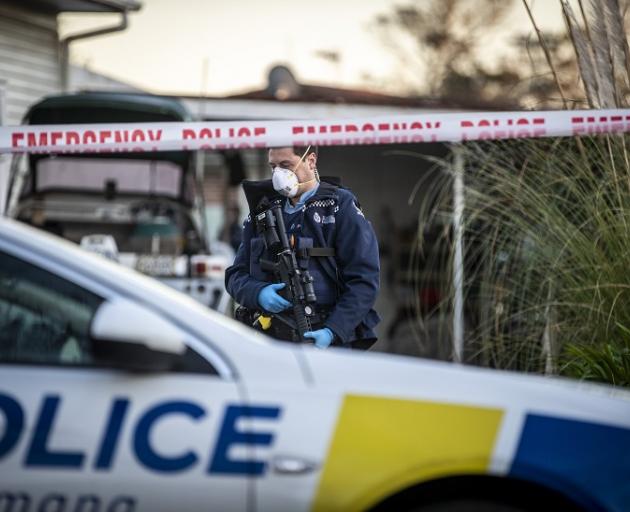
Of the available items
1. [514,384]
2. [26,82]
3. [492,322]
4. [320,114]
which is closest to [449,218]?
[492,322]

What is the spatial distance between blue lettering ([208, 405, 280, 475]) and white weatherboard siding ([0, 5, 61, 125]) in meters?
11.6

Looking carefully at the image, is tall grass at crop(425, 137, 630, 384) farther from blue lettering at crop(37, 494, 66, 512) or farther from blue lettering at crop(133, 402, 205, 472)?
blue lettering at crop(37, 494, 66, 512)

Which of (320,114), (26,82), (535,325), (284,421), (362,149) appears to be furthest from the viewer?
(362,149)

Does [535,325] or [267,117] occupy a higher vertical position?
[267,117]

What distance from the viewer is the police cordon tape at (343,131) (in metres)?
5.59

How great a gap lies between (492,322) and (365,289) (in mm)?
2003

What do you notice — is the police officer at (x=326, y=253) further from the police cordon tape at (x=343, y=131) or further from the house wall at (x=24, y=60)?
Answer: the house wall at (x=24, y=60)

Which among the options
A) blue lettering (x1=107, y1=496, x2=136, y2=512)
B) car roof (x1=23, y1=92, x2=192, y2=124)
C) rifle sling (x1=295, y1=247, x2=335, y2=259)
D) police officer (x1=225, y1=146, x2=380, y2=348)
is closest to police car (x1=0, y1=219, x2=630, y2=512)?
blue lettering (x1=107, y1=496, x2=136, y2=512)

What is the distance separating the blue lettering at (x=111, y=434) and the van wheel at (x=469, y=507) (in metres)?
0.80

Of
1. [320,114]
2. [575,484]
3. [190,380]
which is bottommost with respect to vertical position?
[575,484]

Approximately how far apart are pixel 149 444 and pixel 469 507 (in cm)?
86

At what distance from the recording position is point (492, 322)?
6.47 m

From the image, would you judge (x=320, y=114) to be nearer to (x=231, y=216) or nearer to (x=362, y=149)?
(x=231, y=216)

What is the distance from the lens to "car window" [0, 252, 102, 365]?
3.22 meters
